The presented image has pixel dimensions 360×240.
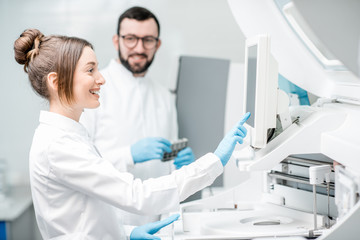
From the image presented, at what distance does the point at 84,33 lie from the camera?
126 inches

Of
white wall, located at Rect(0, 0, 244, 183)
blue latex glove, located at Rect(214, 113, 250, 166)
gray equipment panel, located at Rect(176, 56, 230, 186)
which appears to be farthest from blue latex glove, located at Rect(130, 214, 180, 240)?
white wall, located at Rect(0, 0, 244, 183)

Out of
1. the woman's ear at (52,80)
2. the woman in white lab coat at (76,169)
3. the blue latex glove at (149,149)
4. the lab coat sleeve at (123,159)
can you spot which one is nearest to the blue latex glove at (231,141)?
the woman in white lab coat at (76,169)

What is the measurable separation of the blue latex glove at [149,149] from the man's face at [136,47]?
487 millimetres

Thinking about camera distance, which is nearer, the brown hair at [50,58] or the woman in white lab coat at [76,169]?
the woman in white lab coat at [76,169]

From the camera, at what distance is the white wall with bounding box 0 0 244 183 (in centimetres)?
317

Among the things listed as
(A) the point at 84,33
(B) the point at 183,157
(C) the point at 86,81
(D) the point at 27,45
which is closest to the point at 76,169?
(C) the point at 86,81

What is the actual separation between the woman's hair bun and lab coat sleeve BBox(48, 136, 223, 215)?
12.4 inches

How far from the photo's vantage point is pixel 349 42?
994 millimetres

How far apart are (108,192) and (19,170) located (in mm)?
2246

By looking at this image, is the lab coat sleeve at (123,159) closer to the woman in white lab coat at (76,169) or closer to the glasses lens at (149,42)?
the glasses lens at (149,42)

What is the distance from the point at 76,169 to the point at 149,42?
1.34 meters

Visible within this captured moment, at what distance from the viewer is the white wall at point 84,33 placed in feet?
10.4

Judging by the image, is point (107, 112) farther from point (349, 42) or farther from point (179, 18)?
point (349, 42)

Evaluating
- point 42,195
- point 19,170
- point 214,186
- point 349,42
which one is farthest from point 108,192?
point 19,170
